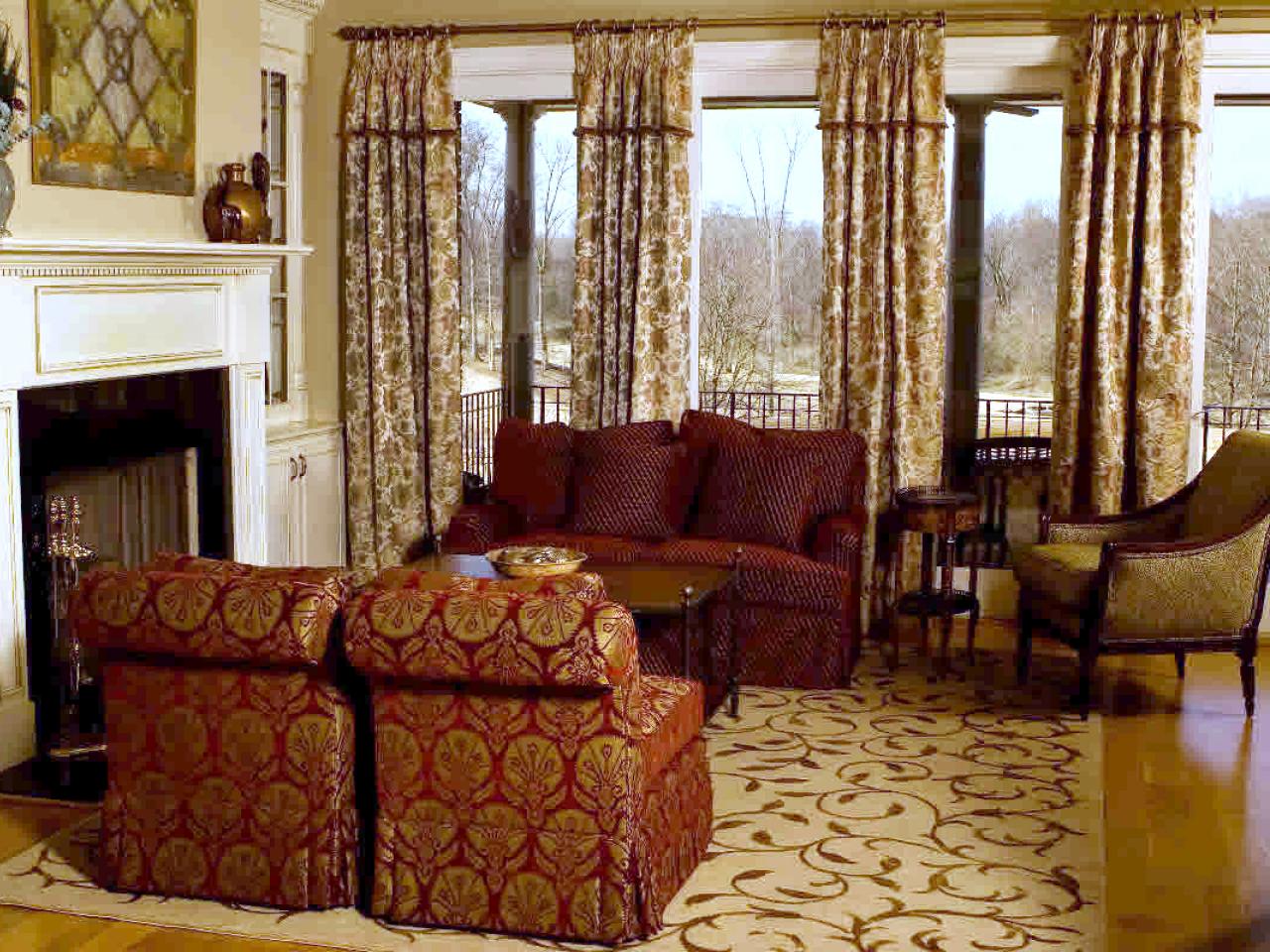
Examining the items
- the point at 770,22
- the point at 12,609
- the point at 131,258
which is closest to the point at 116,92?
the point at 131,258

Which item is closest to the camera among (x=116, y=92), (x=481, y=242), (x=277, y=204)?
(x=116, y=92)

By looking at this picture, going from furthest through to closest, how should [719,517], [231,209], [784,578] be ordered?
[719,517]
[784,578]
[231,209]

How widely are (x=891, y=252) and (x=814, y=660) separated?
188 cm

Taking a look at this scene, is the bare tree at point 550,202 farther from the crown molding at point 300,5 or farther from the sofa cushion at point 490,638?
the sofa cushion at point 490,638

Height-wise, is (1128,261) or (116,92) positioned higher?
(116,92)

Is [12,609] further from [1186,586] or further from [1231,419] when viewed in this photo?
[1231,419]

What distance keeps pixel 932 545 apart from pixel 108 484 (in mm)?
3183

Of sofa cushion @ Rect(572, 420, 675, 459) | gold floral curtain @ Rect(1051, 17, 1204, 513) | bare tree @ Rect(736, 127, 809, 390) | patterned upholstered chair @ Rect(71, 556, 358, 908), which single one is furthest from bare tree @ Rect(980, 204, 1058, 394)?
patterned upholstered chair @ Rect(71, 556, 358, 908)

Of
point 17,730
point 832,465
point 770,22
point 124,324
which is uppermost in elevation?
point 770,22

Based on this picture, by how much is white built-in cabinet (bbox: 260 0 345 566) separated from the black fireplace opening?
86 cm

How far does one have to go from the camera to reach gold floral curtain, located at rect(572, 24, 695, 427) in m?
7.03

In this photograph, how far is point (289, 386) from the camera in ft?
24.9

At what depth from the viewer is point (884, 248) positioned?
6.84m

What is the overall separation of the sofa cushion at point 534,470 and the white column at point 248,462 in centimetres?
108
